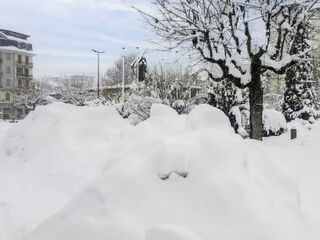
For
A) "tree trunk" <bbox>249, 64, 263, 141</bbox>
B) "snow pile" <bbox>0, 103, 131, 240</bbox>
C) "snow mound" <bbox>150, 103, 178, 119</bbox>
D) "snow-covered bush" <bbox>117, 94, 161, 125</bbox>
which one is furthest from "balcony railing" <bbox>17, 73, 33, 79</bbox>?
"snow mound" <bbox>150, 103, 178, 119</bbox>

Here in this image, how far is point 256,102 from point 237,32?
2.18 m

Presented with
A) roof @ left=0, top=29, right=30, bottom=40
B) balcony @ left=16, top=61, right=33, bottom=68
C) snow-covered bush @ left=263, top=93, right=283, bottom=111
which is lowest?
snow-covered bush @ left=263, top=93, right=283, bottom=111

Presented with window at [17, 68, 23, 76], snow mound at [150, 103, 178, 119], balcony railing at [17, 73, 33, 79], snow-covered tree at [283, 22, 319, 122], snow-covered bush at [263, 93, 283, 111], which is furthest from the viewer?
window at [17, 68, 23, 76]

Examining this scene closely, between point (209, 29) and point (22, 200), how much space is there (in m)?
6.60

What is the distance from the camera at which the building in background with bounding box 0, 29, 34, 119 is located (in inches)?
2653

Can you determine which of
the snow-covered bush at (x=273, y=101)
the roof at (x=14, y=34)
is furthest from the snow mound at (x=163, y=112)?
the roof at (x=14, y=34)

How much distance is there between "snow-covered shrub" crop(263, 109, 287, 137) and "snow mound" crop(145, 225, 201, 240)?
1472cm

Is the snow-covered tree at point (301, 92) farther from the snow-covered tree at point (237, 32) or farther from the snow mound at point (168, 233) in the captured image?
the snow mound at point (168, 233)

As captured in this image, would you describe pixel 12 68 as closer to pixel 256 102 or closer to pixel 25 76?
pixel 25 76

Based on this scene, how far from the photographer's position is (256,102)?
11438mm

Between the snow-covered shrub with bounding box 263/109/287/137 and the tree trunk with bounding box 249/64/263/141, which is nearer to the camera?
the tree trunk with bounding box 249/64/263/141

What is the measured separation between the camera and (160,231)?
285cm

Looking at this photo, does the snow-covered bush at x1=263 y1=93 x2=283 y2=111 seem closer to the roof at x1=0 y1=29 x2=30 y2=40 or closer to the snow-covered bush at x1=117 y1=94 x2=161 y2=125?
the snow-covered bush at x1=117 y1=94 x2=161 y2=125

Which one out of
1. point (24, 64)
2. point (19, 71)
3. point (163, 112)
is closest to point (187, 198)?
point (163, 112)
